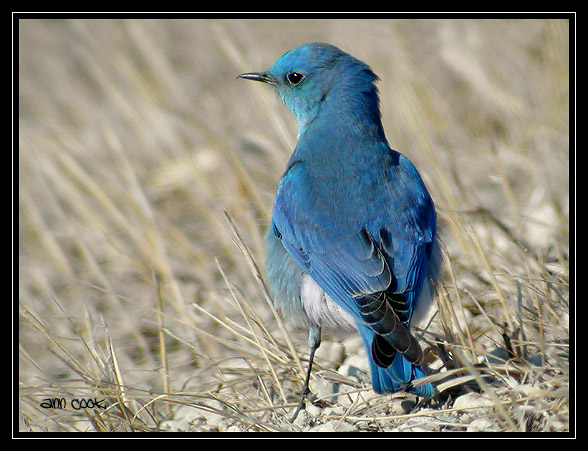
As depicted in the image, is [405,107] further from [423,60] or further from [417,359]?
[423,60]

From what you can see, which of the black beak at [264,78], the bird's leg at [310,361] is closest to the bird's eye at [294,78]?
the black beak at [264,78]

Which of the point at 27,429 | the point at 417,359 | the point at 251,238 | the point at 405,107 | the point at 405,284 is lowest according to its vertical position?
the point at 27,429

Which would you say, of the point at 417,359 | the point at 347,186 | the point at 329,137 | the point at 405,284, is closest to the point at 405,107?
the point at 329,137

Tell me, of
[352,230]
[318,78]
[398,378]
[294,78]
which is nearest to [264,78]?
[294,78]

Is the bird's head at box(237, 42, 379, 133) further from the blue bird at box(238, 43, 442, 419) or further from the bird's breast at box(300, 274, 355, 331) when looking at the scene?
the bird's breast at box(300, 274, 355, 331)
